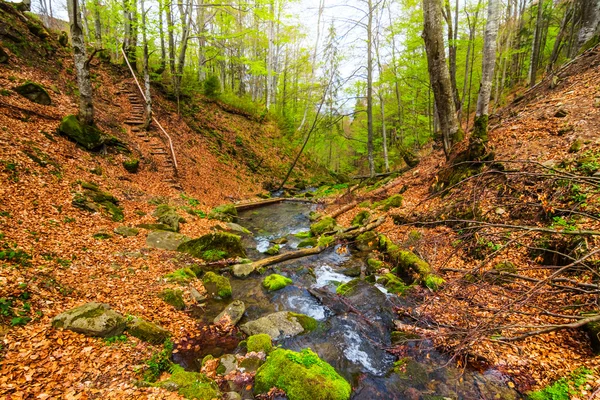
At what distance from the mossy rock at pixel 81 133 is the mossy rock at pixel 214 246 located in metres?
5.93

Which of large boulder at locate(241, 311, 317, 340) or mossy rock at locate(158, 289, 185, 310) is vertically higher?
mossy rock at locate(158, 289, 185, 310)

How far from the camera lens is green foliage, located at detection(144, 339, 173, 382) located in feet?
12.5

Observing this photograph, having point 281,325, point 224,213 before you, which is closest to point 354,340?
point 281,325

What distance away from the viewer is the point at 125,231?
766cm

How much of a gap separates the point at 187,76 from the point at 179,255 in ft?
59.6

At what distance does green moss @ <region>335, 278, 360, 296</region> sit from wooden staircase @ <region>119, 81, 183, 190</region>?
9.02 m

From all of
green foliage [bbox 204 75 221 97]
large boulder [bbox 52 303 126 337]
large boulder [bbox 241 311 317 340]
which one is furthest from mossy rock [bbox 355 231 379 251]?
green foliage [bbox 204 75 221 97]

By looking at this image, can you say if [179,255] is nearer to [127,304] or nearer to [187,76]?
[127,304]

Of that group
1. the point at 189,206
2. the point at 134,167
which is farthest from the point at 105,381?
the point at 134,167

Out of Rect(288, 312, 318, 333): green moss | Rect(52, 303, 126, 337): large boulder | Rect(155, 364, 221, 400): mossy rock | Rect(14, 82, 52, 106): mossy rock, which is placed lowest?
Rect(288, 312, 318, 333): green moss

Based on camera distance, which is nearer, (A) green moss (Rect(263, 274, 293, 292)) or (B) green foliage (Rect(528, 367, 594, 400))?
(B) green foliage (Rect(528, 367, 594, 400))

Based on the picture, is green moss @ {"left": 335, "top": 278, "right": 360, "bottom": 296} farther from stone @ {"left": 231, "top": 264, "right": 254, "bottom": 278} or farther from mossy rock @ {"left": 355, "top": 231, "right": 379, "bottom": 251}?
stone @ {"left": 231, "top": 264, "right": 254, "bottom": 278}

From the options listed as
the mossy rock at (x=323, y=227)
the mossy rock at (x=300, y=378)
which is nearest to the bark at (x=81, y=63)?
the mossy rock at (x=323, y=227)

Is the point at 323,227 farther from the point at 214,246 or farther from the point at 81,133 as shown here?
the point at 81,133
